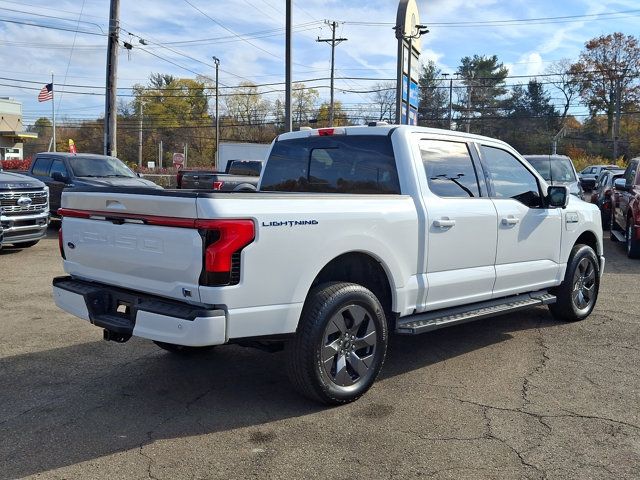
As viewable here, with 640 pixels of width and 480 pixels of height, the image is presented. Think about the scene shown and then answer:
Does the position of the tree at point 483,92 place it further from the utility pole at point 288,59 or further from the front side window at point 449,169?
the front side window at point 449,169

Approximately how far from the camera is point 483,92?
7162cm

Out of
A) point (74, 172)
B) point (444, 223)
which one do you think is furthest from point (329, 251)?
point (74, 172)

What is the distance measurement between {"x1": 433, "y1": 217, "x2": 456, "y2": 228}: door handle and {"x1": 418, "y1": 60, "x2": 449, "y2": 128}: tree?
63.0 meters

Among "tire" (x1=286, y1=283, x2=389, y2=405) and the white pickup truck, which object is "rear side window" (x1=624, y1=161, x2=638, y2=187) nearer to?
the white pickup truck

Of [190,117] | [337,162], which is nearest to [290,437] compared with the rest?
[337,162]

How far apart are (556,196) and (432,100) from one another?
66946mm

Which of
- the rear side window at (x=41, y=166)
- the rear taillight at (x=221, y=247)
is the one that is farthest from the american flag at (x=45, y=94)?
the rear taillight at (x=221, y=247)

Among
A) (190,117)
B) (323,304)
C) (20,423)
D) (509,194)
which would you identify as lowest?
(20,423)

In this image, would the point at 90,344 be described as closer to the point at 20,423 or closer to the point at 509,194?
the point at 20,423

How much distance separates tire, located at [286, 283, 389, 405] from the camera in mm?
4000

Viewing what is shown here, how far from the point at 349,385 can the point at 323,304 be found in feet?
2.28

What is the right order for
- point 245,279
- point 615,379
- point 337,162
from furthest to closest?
1. point 337,162
2. point 615,379
3. point 245,279

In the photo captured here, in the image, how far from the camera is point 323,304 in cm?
402

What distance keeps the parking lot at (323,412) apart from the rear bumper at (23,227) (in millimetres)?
5173
